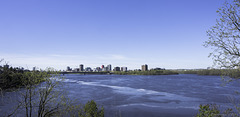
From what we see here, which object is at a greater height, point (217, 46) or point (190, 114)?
point (217, 46)

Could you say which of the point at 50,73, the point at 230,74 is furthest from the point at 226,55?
the point at 50,73

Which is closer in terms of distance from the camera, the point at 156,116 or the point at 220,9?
the point at 220,9

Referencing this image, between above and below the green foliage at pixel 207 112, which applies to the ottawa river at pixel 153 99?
below

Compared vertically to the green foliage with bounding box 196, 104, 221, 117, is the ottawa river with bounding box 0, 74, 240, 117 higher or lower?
lower

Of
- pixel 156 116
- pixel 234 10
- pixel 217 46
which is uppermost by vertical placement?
pixel 234 10

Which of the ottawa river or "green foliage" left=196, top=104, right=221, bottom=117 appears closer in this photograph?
"green foliage" left=196, top=104, right=221, bottom=117

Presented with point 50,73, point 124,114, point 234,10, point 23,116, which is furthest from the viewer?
point 124,114

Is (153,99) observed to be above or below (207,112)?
below

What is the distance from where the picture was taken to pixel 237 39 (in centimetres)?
987

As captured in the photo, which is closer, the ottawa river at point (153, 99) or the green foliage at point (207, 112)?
the green foliage at point (207, 112)

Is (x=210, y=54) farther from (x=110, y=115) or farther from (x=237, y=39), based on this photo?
(x=110, y=115)

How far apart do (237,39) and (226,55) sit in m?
1.18

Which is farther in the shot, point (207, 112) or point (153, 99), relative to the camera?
point (153, 99)

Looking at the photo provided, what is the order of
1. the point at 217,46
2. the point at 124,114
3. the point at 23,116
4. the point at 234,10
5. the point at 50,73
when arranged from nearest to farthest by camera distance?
the point at 234,10
the point at 217,46
the point at 50,73
the point at 23,116
the point at 124,114
